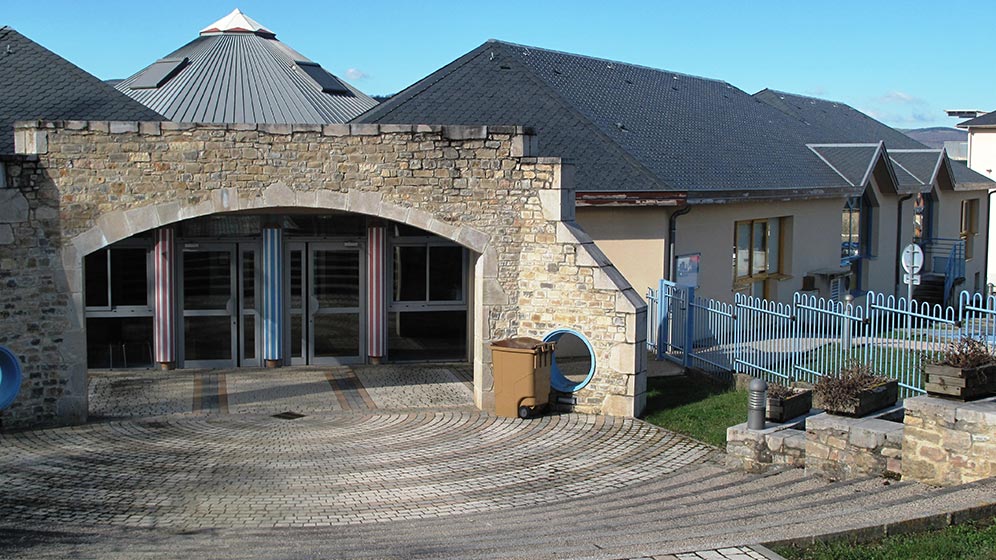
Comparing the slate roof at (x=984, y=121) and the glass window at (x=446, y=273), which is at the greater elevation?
the slate roof at (x=984, y=121)

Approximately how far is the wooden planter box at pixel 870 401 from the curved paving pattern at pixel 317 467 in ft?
6.43

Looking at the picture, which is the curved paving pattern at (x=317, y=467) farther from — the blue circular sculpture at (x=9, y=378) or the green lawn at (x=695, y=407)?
the blue circular sculpture at (x=9, y=378)

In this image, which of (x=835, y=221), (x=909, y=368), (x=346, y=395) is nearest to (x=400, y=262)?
(x=346, y=395)

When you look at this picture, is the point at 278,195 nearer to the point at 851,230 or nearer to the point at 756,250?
the point at 756,250

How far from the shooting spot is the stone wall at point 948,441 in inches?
348

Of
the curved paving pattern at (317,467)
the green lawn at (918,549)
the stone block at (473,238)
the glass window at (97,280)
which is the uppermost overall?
the stone block at (473,238)

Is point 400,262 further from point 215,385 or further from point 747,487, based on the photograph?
point 747,487

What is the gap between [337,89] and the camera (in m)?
23.7

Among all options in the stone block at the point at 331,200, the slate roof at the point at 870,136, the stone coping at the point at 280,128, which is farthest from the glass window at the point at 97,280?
the slate roof at the point at 870,136

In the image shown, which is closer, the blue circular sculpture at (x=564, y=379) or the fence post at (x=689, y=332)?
the blue circular sculpture at (x=564, y=379)

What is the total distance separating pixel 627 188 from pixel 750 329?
384 cm

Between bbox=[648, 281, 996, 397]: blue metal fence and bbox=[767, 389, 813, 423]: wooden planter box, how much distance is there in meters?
1.25

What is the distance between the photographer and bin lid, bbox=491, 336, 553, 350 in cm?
1366

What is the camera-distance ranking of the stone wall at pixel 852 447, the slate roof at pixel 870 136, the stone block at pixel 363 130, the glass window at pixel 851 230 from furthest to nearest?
the slate roof at pixel 870 136, the glass window at pixel 851 230, the stone block at pixel 363 130, the stone wall at pixel 852 447
